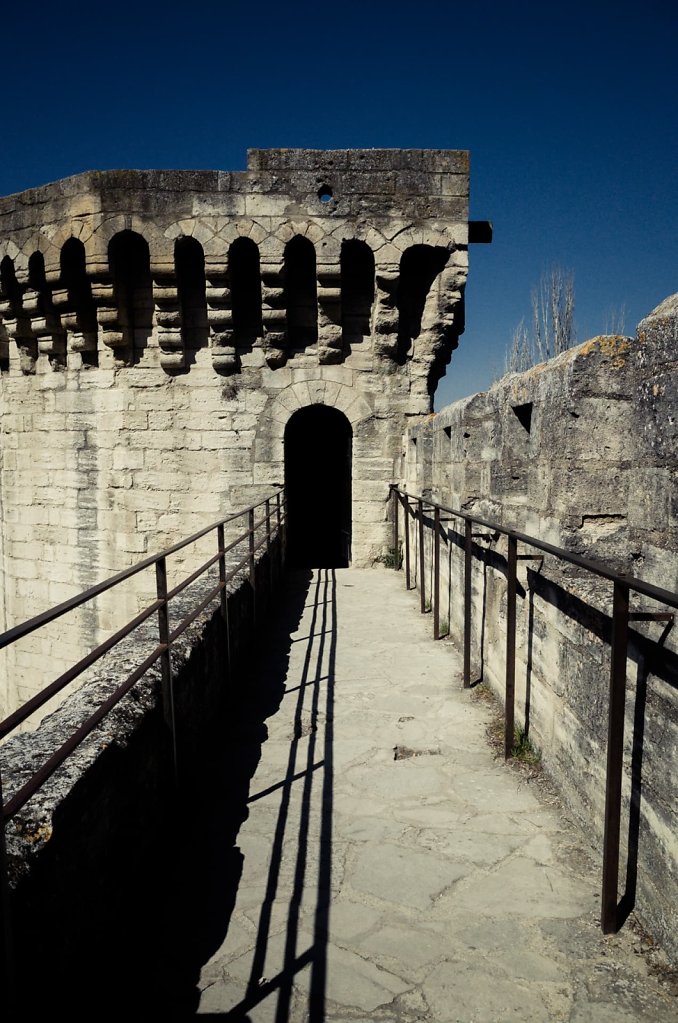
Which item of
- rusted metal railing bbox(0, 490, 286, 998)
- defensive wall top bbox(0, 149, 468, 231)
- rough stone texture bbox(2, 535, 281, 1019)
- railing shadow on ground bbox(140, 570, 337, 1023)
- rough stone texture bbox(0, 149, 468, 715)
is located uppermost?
defensive wall top bbox(0, 149, 468, 231)

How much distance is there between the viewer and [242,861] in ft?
8.81

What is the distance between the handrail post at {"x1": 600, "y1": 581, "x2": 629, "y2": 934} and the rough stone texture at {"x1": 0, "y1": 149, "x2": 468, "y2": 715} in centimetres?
699

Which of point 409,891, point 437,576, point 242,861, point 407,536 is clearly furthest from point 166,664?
point 407,536

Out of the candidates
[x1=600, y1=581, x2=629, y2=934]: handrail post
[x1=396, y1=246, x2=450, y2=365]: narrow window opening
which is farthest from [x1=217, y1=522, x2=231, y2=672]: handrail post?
[x1=396, y1=246, x2=450, y2=365]: narrow window opening

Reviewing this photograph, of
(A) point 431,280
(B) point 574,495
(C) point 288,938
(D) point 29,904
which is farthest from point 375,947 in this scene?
(A) point 431,280

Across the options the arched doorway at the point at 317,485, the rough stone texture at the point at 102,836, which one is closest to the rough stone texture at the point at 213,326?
the arched doorway at the point at 317,485

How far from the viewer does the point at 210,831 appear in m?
2.90

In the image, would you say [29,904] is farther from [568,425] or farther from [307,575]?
[307,575]

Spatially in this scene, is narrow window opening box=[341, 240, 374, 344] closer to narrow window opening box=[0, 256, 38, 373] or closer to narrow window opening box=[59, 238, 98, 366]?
narrow window opening box=[59, 238, 98, 366]

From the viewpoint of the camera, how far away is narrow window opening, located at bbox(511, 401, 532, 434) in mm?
3756

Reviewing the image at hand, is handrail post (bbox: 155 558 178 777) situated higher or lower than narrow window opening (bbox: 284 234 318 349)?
lower

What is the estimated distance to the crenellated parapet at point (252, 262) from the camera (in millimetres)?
8422

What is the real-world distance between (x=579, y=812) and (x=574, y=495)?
4.42 feet

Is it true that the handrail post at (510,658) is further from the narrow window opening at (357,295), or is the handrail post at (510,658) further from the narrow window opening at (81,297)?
the narrow window opening at (81,297)
